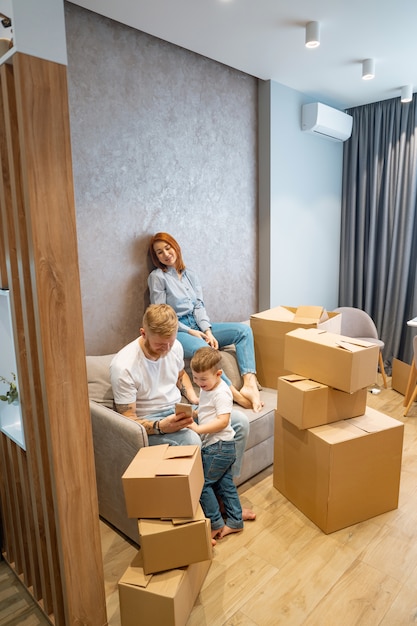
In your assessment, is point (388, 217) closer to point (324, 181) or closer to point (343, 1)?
point (324, 181)

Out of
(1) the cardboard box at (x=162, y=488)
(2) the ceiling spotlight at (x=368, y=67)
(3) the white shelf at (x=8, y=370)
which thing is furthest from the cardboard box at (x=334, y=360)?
(2) the ceiling spotlight at (x=368, y=67)

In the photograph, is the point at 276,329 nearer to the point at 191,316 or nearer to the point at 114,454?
the point at 191,316

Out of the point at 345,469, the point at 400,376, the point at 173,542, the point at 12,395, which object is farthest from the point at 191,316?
the point at 400,376

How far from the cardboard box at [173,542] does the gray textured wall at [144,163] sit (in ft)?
4.31

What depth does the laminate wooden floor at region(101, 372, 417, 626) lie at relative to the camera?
1629 millimetres

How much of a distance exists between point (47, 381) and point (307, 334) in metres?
1.46

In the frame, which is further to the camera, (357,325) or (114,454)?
(357,325)

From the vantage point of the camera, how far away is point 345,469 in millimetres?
2039

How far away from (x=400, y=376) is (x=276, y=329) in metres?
1.62

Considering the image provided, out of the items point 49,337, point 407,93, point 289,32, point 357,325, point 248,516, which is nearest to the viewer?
point 49,337

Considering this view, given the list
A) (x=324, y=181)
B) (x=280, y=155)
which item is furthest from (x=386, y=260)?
(x=280, y=155)

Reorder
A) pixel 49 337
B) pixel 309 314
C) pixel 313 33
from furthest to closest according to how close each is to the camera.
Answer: pixel 309 314 → pixel 313 33 → pixel 49 337

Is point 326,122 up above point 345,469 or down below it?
above

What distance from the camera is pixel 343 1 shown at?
234 centimetres
